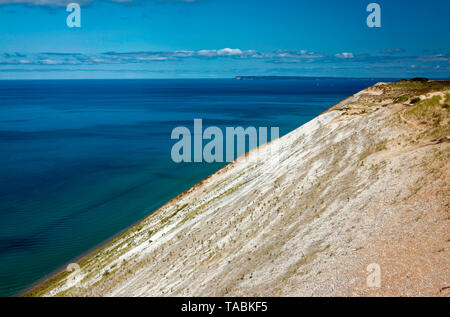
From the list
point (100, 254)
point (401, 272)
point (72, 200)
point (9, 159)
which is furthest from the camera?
point (9, 159)

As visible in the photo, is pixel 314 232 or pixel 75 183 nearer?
pixel 314 232

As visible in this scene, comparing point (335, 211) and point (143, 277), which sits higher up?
point (335, 211)

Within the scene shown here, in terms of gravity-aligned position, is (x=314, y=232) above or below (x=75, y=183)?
above

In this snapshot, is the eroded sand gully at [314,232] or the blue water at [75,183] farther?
the blue water at [75,183]

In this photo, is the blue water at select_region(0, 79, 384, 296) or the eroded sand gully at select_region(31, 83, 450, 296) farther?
the blue water at select_region(0, 79, 384, 296)

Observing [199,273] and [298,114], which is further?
[298,114]

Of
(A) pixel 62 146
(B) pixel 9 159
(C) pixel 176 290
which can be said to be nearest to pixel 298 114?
(A) pixel 62 146

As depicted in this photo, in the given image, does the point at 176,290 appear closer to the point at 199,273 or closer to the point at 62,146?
the point at 199,273

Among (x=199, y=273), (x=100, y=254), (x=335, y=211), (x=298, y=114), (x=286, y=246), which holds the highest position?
(x=298, y=114)
